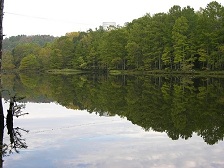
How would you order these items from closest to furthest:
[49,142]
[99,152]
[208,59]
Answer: [99,152] → [49,142] → [208,59]

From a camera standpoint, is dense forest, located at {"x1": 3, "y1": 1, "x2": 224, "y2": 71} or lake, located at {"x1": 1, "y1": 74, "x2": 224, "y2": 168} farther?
dense forest, located at {"x1": 3, "y1": 1, "x2": 224, "y2": 71}

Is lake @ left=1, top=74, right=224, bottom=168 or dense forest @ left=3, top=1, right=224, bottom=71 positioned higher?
dense forest @ left=3, top=1, right=224, bottom=71

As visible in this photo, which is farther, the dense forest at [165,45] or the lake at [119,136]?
the dense forest at [165,45]

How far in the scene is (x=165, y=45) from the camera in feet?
220

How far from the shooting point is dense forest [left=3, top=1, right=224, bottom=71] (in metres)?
59.3

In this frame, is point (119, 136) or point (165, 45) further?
point (165, 45)

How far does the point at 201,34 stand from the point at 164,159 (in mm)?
53383

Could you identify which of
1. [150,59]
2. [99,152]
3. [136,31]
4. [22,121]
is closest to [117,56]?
[136,31]

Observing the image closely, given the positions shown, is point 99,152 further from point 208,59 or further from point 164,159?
point 208,59

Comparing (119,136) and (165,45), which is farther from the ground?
(165,45)

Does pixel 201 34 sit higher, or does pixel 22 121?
pixel 201 34

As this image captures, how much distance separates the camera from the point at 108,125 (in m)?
14.8

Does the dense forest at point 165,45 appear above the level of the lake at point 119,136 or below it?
above

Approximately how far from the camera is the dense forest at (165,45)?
59.3 metres
